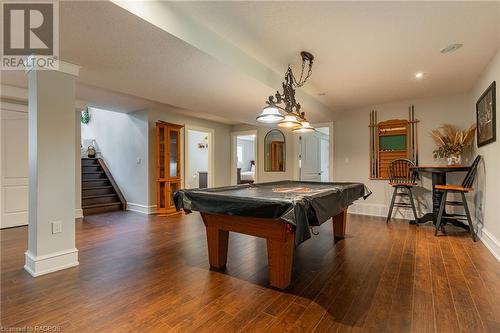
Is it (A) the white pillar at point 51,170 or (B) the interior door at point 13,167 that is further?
(B) the interior door at point 13,167

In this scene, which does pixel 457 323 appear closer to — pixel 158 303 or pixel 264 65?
pixel 158 303

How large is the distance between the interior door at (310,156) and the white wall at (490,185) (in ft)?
11.4

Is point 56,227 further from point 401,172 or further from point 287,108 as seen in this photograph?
point 401,172

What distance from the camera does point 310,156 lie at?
6.87 meters

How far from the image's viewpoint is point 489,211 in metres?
3.24

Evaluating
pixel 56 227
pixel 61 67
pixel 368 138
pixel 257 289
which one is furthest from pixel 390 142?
pixel 56 227

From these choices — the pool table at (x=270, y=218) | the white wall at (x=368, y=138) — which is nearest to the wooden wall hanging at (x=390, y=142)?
the white wall at (x=368, y=138)

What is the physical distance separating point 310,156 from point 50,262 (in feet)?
19.2

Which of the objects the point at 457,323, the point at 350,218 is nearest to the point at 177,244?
the point at 457,323

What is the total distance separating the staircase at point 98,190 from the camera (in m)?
5.67

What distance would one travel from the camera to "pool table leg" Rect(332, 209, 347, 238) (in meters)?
3.67

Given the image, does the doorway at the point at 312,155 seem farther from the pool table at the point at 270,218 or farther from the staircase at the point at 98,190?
the staircase at the point at 98,190

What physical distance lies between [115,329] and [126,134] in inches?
209
